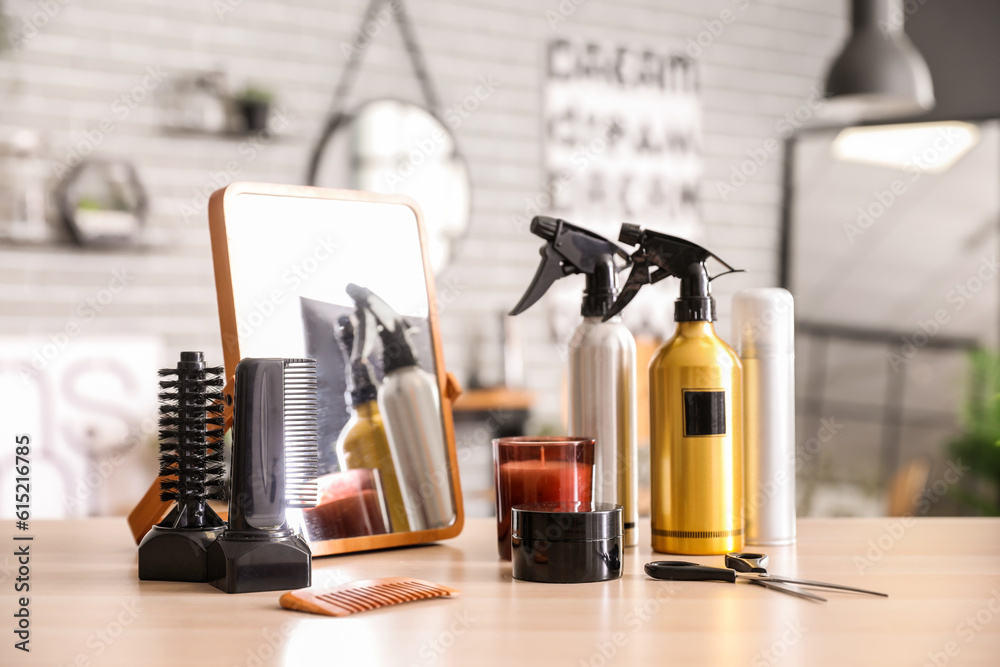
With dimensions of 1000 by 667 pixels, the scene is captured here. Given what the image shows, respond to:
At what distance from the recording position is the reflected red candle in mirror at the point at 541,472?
1.01 m

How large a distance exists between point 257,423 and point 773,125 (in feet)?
15.2

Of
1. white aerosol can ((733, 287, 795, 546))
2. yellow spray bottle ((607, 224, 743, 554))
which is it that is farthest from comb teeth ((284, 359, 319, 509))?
white aerosol can ((733, 287, 795, 546))

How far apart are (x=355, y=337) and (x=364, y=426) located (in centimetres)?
10

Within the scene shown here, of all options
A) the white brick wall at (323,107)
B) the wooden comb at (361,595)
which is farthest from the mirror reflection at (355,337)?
the white brick wall at (323,107)

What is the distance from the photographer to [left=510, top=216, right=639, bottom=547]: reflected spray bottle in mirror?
1087 millimetres

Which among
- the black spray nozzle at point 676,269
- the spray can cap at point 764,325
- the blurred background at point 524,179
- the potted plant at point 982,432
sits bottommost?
the potted plant at point 982,432

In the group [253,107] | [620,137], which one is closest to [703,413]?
[253,107]

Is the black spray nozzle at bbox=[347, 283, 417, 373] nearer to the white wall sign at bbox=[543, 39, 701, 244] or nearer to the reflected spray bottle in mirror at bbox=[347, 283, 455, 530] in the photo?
the reflected spray bottle in mirror at bbox=[347, 283, 455, 530]

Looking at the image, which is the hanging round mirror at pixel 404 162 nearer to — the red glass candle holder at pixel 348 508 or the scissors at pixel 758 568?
the red glass candle holder at pixel 348 508

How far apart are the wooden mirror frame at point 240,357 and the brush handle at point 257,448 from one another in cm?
15

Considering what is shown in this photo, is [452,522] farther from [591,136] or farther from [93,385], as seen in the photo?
[591,136]

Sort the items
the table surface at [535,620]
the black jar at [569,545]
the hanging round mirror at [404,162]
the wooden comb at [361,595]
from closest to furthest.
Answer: the table surface at [535,620] < the wooden comb at [361,595] < the black jar at [569,545] < the hanging round mirror at [404,162]

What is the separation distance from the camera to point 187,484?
953 millimetres

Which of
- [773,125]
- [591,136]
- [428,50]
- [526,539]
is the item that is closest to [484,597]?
[526,539]
